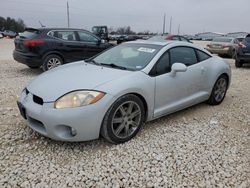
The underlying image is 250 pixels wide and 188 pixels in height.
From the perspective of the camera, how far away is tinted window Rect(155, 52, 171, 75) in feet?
12.8

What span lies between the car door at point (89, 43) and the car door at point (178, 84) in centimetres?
475

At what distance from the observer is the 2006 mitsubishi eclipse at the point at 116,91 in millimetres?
3107

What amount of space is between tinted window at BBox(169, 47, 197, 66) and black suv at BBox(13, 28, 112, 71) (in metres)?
4.73

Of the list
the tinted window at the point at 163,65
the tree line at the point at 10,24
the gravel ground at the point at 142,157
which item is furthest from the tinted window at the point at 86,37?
the tree line at the point at 10,24

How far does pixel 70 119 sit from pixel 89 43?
20.2 ft

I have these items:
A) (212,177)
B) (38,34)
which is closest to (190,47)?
(212,177)

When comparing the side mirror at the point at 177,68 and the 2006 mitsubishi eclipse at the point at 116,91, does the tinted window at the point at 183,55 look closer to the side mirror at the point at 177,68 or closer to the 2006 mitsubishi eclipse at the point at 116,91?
the 2006 mitsubishi eclipse at the point at 116,91

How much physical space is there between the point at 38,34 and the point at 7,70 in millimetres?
1907

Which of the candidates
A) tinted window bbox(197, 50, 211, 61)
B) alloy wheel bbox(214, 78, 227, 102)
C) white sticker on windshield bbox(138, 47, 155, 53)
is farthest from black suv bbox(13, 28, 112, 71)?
alloy wheel bbox(214, 78, 227, 102)

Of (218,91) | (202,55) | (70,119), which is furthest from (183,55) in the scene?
(70,119)

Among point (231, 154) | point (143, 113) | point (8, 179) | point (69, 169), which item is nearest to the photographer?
point (8, 179)

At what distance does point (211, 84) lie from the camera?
4965 millimetres

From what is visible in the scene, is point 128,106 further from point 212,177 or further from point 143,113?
point 212,177

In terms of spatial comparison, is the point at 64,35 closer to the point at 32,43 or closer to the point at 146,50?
the point at 32,43
